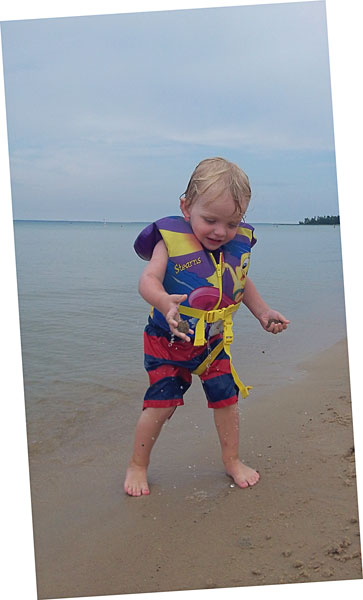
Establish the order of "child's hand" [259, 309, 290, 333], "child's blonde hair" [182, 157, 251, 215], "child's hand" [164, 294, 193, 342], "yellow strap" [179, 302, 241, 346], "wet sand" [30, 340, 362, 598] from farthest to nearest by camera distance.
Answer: "child's hand" [259, 309, 290, 333], "yellow strap" [179, 302, 241, 346], "child's blonde hair" [182, 157, 251, 215], "child's hand" [164, 294, 193, 342], "wet sand" [30, 340, 362, 598]

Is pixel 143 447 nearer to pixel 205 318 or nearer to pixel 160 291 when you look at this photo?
pixel 205 318

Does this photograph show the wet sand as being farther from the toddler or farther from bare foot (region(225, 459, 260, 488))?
the toddler

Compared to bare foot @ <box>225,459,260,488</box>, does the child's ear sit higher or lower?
higher

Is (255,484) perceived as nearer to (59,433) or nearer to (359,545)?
(359,545)

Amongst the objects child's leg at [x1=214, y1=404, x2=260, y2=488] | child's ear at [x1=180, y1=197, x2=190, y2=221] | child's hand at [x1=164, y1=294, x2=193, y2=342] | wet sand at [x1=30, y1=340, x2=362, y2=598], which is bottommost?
wet sand at [x1=30, y1=340, x2=362, y2=598]

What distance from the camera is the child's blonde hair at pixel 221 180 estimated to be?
2.71m

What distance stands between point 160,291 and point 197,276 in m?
0.27

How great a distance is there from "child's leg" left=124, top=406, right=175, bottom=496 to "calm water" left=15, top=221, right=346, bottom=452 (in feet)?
1.90

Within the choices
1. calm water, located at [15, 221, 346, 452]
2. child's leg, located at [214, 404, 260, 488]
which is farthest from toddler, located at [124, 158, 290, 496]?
calm water, located at [15, 221, 346, 452]

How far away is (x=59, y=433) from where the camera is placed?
3494 mm

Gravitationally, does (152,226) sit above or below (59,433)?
above

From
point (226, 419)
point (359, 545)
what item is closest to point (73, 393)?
point (226, 419)

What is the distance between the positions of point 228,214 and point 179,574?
1.42m

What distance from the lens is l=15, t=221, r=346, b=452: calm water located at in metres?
3.92
